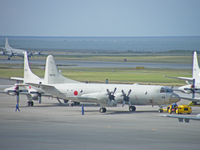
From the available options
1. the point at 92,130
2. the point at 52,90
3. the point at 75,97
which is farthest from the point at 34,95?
the point at 92,130

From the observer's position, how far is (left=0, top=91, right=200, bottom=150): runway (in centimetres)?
3192

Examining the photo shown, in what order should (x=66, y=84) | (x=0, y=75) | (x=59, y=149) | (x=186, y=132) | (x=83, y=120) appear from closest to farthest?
(x=59, y=149), (x=186, y=132), (x=83, y=120), (x=66, y=84), (x=0, y=75)


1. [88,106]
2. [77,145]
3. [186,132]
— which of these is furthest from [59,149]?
[88,106]

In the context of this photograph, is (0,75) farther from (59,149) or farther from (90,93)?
(59,149)

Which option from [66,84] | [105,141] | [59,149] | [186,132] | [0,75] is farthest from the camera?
[0,75]

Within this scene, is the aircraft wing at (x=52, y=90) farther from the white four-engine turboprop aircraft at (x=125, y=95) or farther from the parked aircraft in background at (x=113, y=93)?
the white four-engine turboprop aircraft at (x=125, y=95)

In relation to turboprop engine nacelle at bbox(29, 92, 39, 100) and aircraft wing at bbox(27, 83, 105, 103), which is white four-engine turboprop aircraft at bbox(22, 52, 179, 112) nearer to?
aircraft wing at bbox(27, 83, 105, 103)

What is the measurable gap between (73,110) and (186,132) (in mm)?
19030

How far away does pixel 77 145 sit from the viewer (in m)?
31.8

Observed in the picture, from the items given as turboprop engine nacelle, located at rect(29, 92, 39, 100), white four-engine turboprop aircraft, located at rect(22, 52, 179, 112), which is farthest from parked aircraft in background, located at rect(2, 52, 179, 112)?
turboprop engine nacelle, located at rect(29, 92, 39, 100)

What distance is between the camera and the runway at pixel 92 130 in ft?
105

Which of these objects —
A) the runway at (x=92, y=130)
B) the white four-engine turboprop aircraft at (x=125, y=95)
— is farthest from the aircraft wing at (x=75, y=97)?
the runway at (x=92, y=130)

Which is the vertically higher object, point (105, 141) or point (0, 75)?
point (0, 75)

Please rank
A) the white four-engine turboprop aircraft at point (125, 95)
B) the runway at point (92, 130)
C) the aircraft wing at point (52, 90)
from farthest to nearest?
the aircraft wing at point (52, 90)
the white four-engine turboprop aircraft at point (125, 95)
the runway at point (92, 130)
